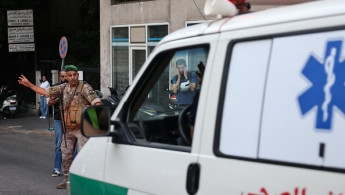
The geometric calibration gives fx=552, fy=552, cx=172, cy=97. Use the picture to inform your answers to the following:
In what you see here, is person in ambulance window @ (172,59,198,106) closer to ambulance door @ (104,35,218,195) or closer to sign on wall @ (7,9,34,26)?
ambulance door @ (104,35,218,195)

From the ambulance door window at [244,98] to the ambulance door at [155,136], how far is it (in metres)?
0.20

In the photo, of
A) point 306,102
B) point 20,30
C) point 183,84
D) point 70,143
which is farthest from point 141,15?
point 306,102

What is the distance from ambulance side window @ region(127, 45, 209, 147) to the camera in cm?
326

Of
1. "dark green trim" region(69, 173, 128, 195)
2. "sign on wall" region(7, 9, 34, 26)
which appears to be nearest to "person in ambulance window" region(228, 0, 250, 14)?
"dark green trim" region(69, 173, 128, 195)

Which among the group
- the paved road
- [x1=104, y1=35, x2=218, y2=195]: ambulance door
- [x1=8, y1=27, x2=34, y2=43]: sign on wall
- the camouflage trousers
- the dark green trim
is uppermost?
[x1=8, y1=27, x2=34, y2=43]: sign on wall

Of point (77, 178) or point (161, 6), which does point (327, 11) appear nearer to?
point (77, 178)

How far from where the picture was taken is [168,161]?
9.77 feet

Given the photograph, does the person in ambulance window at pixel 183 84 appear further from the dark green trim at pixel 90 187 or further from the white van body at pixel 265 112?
the dark green trim at pixel 90 187

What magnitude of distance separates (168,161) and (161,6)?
1433cm

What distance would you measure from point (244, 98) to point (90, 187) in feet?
5.02

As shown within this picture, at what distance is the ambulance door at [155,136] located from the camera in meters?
2.92

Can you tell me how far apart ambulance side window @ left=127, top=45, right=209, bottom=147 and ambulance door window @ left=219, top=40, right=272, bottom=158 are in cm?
34

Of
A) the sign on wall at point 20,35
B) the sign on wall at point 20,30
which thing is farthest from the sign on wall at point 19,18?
the sign on wall at point 20,35

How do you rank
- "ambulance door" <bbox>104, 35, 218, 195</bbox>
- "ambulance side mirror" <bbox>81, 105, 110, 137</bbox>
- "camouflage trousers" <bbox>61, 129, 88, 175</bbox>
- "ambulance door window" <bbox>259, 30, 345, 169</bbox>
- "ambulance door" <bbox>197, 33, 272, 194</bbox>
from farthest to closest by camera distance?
"camouflage trousers" <bbox>61, 129, 88, 175</bbox>, "ambulance side mirror" <bbox>81, 105, 110, 137</bbox>, "ambulance door" <bbox>104, 35, 218, 195</bbox>, "ambulance door" <bbox>197, 33, 272, 194</bbox>, "ambulance door window" <bbox>259, 30, 345, 169</bbox>
